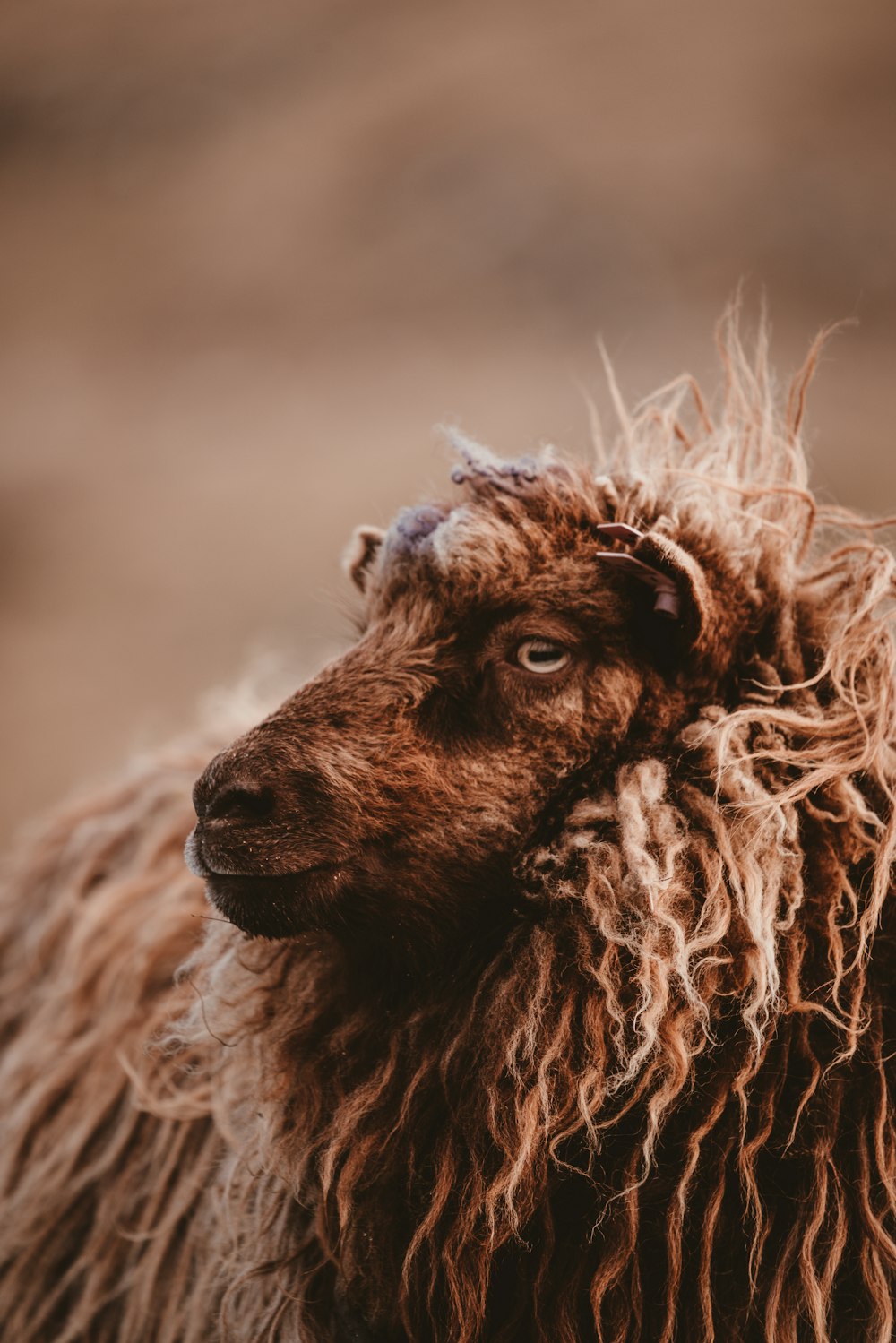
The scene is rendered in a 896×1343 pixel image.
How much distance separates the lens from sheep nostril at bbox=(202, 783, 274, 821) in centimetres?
198

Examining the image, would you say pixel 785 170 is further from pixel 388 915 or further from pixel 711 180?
pixel 388 915

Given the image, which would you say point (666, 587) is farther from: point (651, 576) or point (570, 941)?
point (570, 941)

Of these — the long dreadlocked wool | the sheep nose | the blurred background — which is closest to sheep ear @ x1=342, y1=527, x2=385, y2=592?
the long dreadlocked wool

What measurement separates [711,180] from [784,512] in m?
12.8

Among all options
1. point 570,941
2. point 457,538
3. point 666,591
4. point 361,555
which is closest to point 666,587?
point 666,591

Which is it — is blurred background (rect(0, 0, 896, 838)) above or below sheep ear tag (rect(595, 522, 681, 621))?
above

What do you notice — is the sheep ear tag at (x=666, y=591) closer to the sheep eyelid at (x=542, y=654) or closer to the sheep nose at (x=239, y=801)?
the sheep eyelid at (x=542, y=654)

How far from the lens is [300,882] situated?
78.9 inches

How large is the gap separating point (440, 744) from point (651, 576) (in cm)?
46

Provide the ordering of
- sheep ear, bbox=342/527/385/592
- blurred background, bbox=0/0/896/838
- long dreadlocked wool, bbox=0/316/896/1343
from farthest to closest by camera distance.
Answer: blurred background, bbox=0/0/896/838
sheep ear, bbox=342/527/385/592
long dreadlocked wool, bbox=0/316/896/1343

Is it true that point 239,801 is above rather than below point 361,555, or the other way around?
below

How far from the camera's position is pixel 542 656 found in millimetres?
2109

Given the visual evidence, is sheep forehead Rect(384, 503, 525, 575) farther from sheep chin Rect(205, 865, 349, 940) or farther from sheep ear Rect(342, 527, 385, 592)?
sheep chin Rect(205, 865, 349, 940)

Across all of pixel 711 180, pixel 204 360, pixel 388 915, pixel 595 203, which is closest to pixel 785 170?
pixel 711 180
